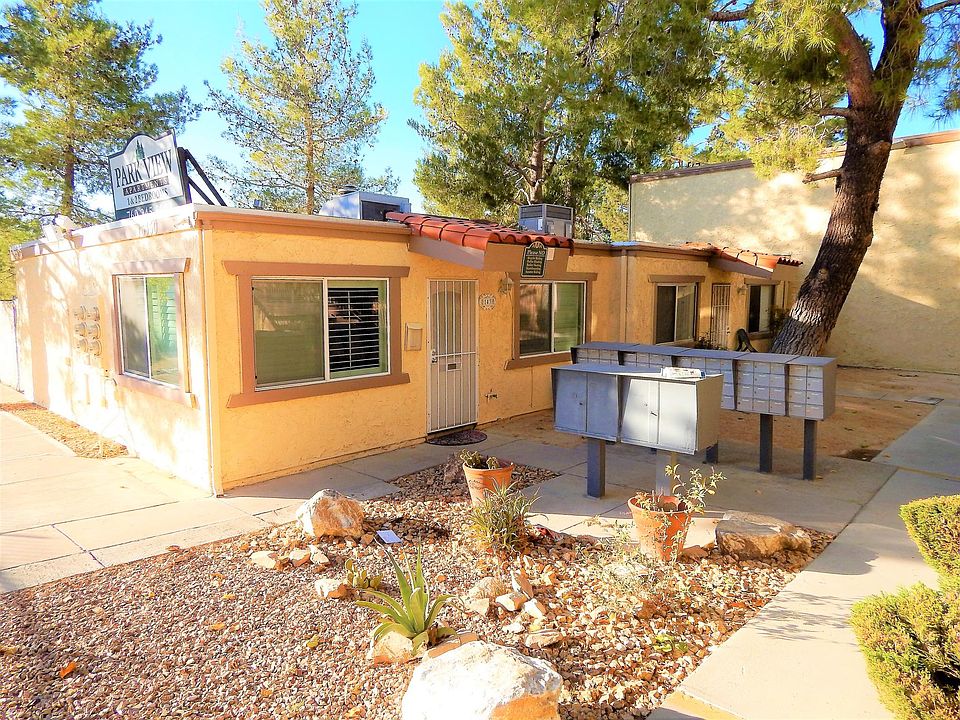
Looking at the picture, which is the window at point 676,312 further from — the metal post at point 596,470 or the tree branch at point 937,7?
the metal post at point 596,470

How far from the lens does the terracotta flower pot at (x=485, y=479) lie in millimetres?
5727

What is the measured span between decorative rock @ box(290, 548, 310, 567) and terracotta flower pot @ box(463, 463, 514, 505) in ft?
5.11

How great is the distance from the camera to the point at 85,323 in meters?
9.22

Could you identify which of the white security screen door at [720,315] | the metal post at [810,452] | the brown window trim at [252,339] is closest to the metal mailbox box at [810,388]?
the metal post at [810,452]

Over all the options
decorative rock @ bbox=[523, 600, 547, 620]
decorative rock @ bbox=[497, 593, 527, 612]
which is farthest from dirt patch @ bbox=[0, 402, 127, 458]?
decorative rock @ bbox=[523, 600, 547, 620]

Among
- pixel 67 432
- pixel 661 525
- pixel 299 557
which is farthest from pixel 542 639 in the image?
pixel 67 432

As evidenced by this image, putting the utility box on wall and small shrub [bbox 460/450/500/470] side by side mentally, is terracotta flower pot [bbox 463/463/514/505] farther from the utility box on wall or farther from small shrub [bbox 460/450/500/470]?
the utility box on wall

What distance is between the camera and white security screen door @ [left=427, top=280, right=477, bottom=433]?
8.98 meters

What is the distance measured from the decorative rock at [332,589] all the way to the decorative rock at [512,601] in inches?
43.7

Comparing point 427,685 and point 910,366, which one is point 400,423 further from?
point 910,366

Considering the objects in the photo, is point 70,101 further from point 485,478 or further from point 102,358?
point 485,478

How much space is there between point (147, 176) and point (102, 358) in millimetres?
2846

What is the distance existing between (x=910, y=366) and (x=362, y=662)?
56.2 ft

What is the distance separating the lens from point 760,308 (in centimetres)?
1728
